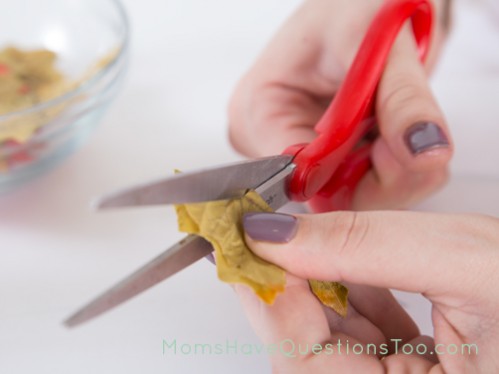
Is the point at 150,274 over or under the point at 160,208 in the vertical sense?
under

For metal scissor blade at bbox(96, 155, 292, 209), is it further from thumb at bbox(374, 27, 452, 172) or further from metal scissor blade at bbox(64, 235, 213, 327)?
thumb at bbox(374, 27, 452, 172)

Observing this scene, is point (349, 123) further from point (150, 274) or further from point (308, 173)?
point (150, 274)

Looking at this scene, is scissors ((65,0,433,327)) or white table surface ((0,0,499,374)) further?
white table surface ((0,0,499,374))

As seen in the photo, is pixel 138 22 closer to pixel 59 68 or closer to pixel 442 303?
pixel 59 68

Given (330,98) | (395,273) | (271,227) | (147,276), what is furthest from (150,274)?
(330,98)

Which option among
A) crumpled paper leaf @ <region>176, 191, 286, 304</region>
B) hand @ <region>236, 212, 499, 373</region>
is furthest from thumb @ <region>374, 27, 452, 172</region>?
crumpled paper leaf @ <region>176, 191, 286, 304</region>

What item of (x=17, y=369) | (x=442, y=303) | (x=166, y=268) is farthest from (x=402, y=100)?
(x=17, y=369)

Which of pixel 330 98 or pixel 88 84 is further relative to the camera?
pixel 330 98

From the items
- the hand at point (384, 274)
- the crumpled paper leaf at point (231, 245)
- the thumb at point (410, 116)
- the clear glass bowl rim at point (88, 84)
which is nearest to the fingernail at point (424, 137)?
the thumb at point (410, 116)
